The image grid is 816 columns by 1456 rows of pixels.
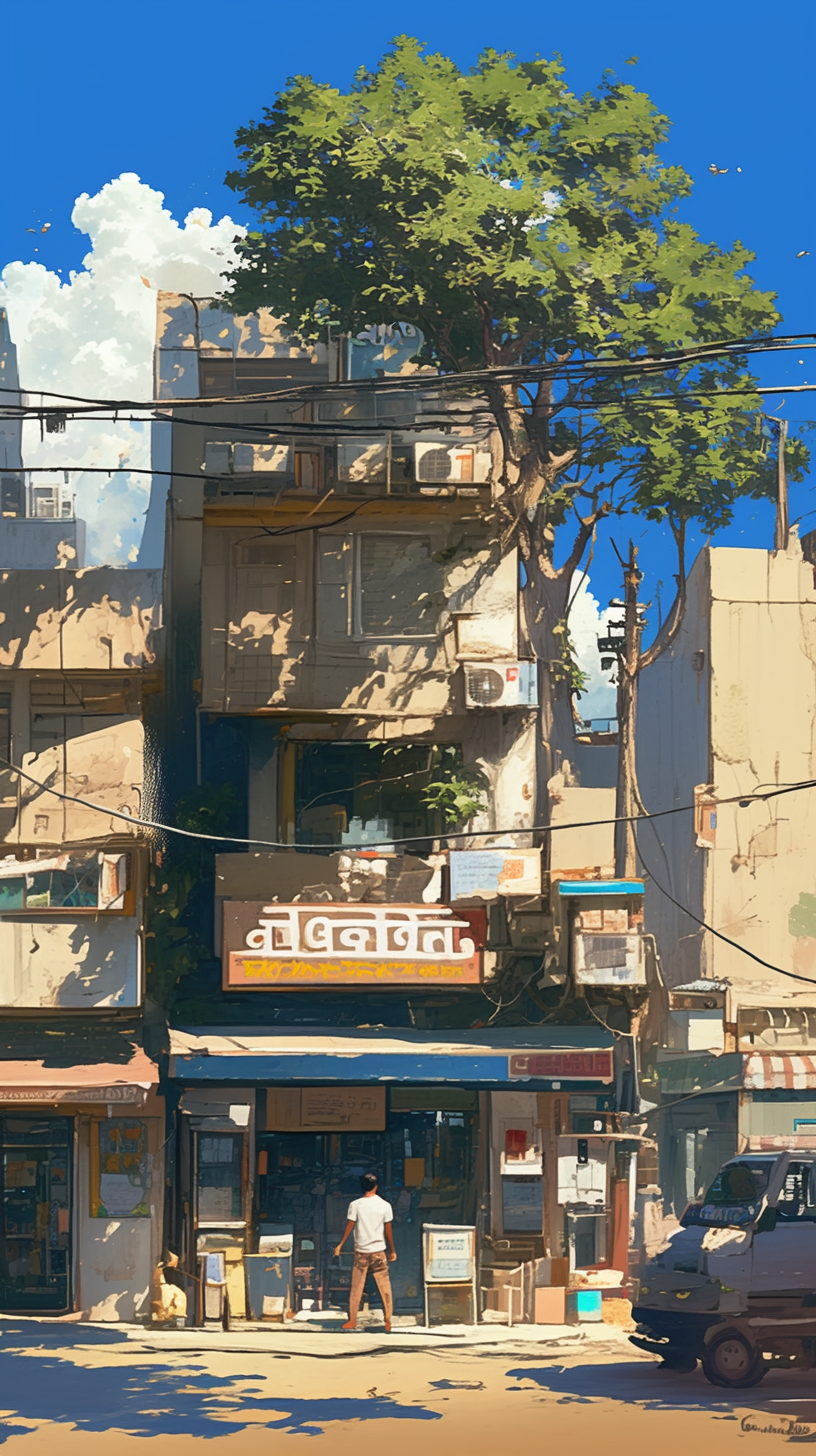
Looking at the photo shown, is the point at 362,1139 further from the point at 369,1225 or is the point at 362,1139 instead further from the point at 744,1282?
the point at 744,1282

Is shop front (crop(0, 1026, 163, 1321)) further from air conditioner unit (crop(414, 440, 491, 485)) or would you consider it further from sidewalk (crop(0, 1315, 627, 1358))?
air conditioner unit (crop(414, 440, 491, 485))

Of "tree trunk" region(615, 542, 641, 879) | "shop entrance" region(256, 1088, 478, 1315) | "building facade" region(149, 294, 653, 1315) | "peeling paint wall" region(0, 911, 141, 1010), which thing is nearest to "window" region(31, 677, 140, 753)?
"building facade" region(149, 294, 653, 1315)

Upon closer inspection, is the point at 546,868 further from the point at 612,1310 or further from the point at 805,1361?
the point at 805,1361

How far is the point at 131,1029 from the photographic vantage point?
24484 mm

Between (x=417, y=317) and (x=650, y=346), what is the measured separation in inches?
132

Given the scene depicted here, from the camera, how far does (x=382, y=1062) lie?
2314 centimetres

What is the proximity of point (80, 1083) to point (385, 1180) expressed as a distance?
4.41m

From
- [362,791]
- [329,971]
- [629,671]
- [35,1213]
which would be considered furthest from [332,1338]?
[629,671]

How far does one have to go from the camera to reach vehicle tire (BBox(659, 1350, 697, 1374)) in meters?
17.0

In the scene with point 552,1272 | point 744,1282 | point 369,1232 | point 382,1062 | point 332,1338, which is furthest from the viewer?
point 552,1272

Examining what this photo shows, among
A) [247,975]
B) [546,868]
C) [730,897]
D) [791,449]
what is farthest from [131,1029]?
[791,449]

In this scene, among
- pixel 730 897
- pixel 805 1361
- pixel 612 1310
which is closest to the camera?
pixel 805 1361

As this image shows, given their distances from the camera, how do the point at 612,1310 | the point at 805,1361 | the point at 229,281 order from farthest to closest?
1. the point at 229,281
2. the point at 612,1310
3. the point at 805,1361

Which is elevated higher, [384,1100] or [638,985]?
[638,985]
